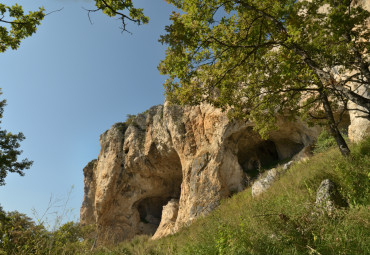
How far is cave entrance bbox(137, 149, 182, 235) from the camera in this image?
22938 millimetres

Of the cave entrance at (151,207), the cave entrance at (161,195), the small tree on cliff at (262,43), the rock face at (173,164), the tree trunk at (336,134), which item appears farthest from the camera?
the cave entrance at (151,207)

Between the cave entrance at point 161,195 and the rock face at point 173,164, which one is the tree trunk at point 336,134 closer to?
the rock face at point 173,164

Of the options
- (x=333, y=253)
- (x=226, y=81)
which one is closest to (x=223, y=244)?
(x=333, y=253)

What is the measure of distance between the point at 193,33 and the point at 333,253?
4477mm

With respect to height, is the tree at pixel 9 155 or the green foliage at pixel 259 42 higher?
the tree at pixel 9 155

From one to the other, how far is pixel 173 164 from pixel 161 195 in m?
5.15

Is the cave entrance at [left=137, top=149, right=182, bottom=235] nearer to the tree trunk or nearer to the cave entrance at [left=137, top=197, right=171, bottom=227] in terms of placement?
the cave entrance at [left=137, top=197, right=171, bottom=227]

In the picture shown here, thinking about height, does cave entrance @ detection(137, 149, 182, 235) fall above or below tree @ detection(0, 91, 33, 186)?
below

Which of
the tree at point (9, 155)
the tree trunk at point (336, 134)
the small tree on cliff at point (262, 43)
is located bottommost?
the tree trunk at point (336, 134)

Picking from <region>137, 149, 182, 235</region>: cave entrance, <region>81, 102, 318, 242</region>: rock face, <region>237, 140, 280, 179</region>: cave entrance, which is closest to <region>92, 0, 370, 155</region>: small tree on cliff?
<region>81, 102, 318, 242</region>: rock face

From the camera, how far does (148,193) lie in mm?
24547

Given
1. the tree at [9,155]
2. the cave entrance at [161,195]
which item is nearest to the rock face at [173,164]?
the cave entrance at [161,195]

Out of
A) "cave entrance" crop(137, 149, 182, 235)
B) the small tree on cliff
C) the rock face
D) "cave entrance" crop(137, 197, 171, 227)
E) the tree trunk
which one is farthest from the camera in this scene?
"cave entrance" crop(137, 197, 171, 227)

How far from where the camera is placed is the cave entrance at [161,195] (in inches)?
903
